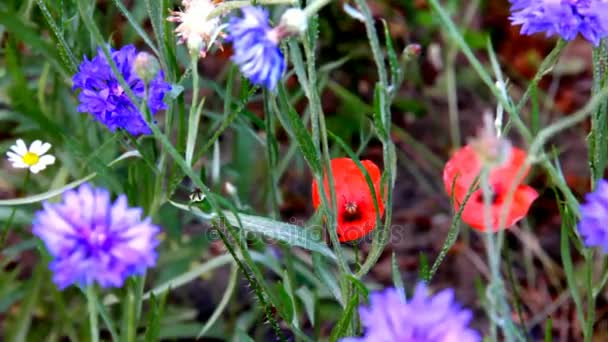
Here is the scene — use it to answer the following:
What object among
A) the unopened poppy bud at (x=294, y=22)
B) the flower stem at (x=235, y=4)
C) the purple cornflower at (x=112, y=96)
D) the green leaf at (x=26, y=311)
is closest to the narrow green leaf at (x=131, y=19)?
the purple cornflower at (x=112, y=96)

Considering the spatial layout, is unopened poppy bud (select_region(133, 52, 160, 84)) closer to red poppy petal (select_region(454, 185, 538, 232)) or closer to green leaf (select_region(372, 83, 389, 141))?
green leaf (select_region(372, 83, 389, 141))

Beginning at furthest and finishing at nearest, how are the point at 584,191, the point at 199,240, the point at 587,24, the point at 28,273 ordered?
the point at 584,191 < the point at 28,273 < the point at 199,240 < the point at 587,24

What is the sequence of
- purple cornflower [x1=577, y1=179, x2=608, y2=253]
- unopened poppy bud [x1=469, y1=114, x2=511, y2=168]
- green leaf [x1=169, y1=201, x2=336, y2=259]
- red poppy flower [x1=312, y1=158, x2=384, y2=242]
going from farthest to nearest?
red poppy flower [x1=312, y1=158, x2=384, y2=242] < green leaf [x1=169, y1=201, x2=336, y2=259] < purple cornflower [x1=577, y1=179, x2=608, y2=253] < unopened poppy bud [x1=469, y1=114, x2=511, y2=168]

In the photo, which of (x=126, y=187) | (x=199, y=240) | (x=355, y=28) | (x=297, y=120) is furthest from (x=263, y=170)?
(x=297, y=120)

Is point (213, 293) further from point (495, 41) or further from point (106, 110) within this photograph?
point (495, 41)

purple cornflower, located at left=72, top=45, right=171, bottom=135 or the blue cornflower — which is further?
purple cornflower, located at left=72, top=45, right=171, bottom=135

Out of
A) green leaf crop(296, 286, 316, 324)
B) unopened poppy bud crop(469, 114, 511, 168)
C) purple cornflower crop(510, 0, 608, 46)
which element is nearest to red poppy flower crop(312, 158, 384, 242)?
green leaf crop(296, 286, 316, 324)
